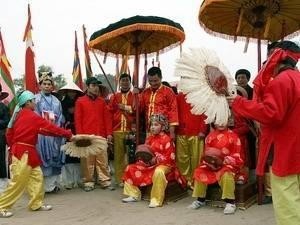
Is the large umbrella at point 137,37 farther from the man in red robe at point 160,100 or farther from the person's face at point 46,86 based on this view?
the person's face at point 46,86

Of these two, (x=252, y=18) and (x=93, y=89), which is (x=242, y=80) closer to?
(x=252, y=18)

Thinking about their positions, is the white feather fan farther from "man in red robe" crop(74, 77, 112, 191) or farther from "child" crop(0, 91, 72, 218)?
"man in red robe" crop(74, 77, 112, 191)

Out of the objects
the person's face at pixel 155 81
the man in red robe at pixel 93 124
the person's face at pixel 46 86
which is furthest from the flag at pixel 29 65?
the person's face at pixel 155 81

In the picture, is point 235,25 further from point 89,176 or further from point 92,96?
point 89,176

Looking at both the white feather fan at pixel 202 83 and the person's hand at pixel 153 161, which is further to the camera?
the person's hand at pixel 153 161

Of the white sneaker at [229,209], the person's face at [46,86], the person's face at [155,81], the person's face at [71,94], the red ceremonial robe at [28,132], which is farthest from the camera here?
the person's face at [71,94]

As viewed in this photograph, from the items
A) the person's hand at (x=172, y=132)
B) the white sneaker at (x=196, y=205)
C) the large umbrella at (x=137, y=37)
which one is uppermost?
the large umbrella at (x=137, y=37)

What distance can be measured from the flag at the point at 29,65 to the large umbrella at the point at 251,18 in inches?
132

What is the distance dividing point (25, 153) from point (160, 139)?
179 cm

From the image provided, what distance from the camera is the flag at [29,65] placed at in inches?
310

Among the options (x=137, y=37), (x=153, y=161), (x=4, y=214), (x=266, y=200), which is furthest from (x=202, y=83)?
(x=4, y=214)

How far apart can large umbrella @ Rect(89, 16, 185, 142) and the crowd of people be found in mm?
553

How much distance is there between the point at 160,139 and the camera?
6043mm

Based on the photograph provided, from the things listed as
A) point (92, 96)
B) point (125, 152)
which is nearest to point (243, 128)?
point (125, 152)
